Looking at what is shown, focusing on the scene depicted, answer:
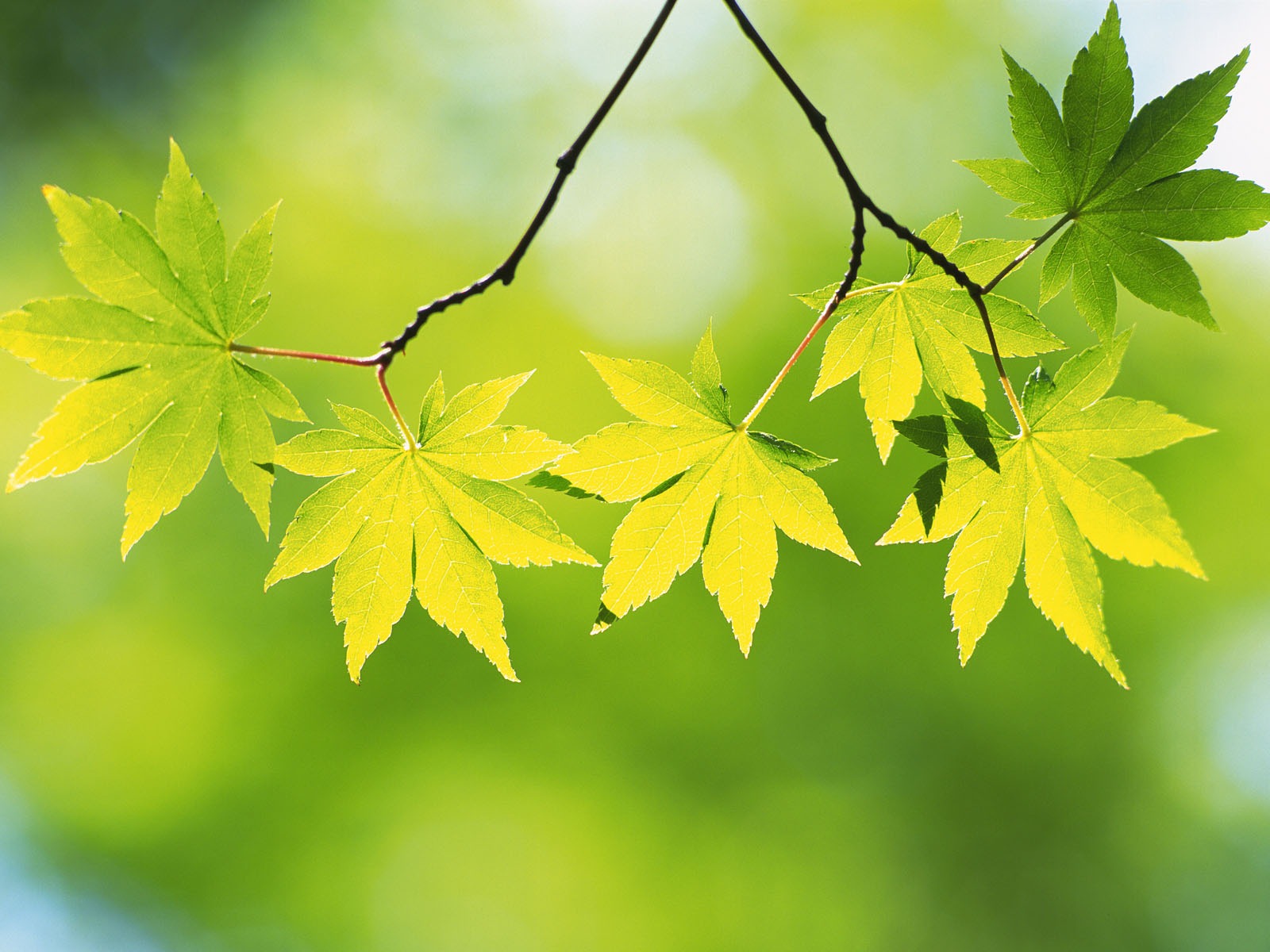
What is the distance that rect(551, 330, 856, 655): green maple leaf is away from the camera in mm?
1801

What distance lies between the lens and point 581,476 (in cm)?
176

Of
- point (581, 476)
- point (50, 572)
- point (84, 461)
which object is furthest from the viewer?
point (50, 572)

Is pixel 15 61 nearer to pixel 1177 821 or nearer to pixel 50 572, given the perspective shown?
pixel 50 572

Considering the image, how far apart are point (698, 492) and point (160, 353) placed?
1.06 metres

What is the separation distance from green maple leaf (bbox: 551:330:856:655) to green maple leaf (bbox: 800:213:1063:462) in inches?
8.2

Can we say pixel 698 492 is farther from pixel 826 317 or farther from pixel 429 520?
pixel 429 520

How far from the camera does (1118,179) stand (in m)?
1.74

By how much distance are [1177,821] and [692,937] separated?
5657 mm

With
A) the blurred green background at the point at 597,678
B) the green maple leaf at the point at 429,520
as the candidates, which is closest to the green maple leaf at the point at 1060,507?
the green maple leaf at the point at 429,520

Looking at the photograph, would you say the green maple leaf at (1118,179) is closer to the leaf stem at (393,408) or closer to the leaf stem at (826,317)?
the leaf stem at (826,317)

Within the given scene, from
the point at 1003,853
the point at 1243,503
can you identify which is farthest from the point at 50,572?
the point at 1243,503

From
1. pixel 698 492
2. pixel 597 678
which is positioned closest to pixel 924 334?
pixel 698 492

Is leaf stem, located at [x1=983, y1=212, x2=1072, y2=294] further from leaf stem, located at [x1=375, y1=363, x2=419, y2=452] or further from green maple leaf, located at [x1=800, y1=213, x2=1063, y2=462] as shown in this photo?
leaf stem, located at [x1=375, y1=363, x2=419, y2=452]

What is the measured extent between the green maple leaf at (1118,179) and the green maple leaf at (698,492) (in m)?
0.66
